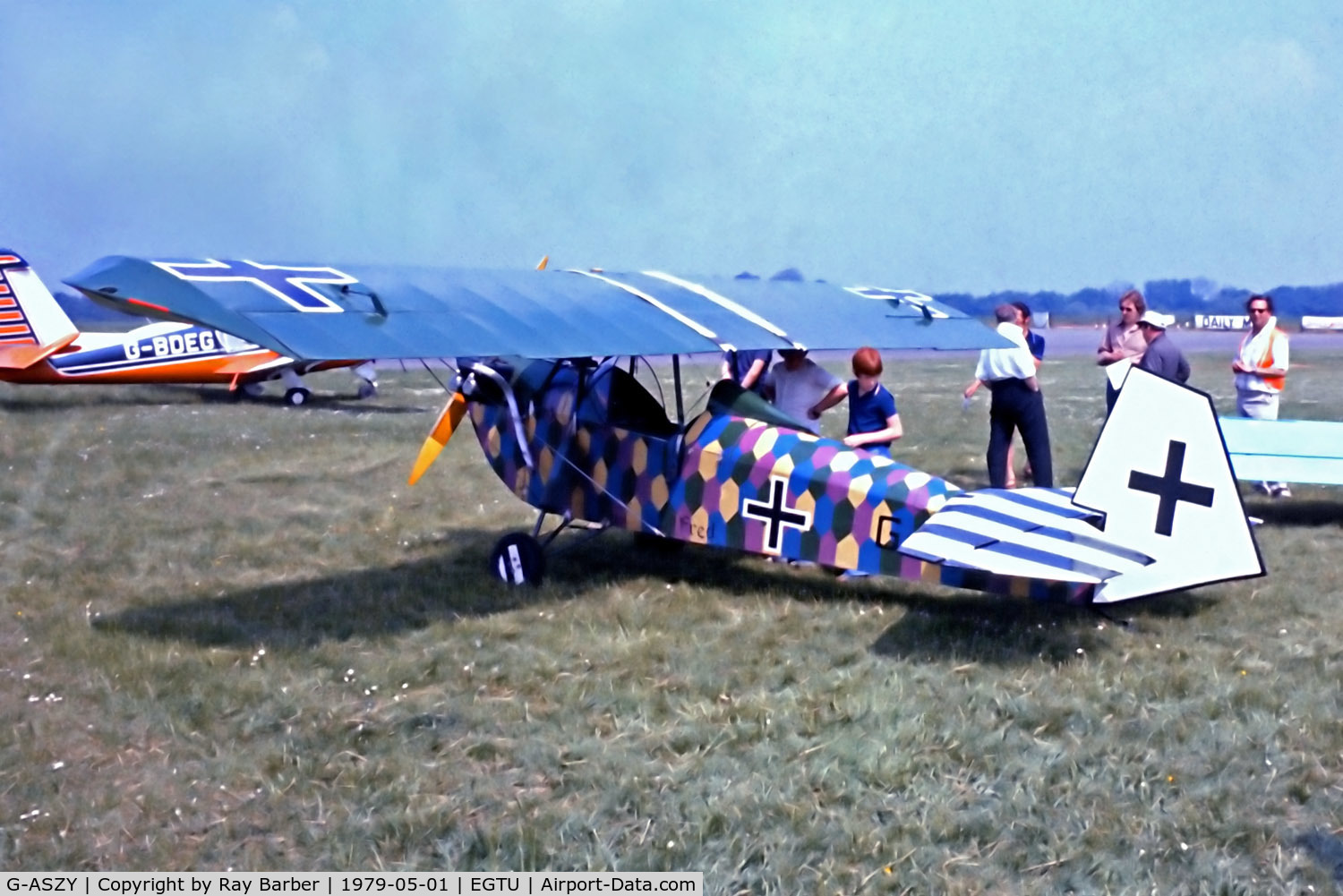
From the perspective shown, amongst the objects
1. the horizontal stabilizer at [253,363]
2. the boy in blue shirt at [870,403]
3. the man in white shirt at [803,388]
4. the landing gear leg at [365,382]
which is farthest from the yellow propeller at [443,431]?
the horizontal stabilizer at [253,363]

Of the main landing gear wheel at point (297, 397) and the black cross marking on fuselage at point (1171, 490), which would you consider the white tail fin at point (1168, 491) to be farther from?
the main landing gear wheel at point (297, 397)

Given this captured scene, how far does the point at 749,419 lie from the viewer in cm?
616

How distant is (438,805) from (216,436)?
950cm

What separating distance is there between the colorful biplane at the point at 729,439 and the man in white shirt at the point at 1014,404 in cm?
18

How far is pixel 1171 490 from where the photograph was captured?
4.61m

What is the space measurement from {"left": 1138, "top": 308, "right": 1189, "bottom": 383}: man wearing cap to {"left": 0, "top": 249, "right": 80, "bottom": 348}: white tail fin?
14.7 m

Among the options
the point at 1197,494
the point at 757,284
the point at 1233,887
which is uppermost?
the point at 757,284

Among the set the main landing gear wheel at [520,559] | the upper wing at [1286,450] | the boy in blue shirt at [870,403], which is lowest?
the main landing gear wheel at [520,559]

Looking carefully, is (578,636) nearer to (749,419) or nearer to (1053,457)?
(749,419)

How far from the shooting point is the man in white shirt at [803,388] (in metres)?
7.01

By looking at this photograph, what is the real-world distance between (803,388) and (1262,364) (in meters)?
3.83

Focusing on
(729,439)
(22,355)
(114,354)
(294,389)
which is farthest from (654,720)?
(114,354)

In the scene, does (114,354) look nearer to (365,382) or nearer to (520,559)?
(365,382)

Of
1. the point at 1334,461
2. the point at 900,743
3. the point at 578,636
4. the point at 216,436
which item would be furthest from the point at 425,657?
the point at 216,436
